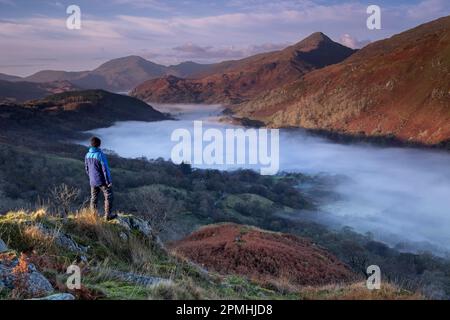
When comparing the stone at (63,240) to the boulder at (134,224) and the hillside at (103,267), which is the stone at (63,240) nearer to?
the hillside at (103,267)

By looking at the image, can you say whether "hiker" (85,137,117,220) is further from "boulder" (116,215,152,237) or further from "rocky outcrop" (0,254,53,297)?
"rocky outcrop" (0,254,53,297)

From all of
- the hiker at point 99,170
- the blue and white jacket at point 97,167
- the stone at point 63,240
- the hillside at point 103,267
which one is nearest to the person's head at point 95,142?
the hiker at point 99,170

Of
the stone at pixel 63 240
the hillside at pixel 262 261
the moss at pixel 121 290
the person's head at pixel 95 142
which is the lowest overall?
the hillside at pixel 262 261

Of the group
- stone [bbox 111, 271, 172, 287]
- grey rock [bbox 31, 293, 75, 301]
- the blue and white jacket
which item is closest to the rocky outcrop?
grey rock [bbox 31, 293, 75, 301]

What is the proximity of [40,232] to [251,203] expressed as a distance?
334ft

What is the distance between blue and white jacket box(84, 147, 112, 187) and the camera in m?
12.2

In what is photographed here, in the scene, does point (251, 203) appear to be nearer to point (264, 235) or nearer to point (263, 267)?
point (264, 235)

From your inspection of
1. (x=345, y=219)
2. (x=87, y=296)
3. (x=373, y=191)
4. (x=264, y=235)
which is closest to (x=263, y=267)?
(x=264, y=235)

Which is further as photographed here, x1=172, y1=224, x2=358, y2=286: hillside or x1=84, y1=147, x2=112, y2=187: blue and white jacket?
x1=172, y1=224, x2=358, y2=286: hillside

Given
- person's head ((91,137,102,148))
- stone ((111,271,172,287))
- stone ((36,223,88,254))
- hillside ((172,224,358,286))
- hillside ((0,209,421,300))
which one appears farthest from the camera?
hillside ((172,224,358,286))

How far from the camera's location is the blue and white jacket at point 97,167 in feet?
39.9

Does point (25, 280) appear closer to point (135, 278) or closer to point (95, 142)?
point (135, 278)

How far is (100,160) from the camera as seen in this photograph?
12.1 metres

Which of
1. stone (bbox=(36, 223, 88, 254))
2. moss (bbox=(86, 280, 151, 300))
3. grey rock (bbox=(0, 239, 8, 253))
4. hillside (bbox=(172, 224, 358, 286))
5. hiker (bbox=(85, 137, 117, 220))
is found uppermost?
hiker (bbox=(85, 137, 117, 220))
